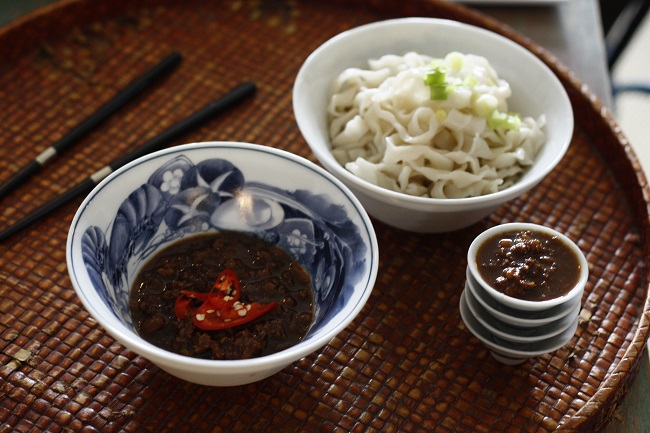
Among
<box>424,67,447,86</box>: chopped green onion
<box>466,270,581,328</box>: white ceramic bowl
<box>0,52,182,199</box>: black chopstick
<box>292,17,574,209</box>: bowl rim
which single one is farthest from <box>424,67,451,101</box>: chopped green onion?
<box>0,52,182,199</box>: black chopstick

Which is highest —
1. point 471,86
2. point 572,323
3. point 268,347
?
point 471,86

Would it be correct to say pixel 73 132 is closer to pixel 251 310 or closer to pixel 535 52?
pixel 251 310

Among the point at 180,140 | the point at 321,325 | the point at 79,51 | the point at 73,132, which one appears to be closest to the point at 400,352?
the point at 321,325

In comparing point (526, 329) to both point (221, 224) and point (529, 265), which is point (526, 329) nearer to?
point (529, 265)

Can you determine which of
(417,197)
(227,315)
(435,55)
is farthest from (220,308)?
(435,55)

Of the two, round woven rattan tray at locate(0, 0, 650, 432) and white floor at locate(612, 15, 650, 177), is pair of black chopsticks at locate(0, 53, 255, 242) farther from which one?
white floor at locate(612, 15, 650, 177)
